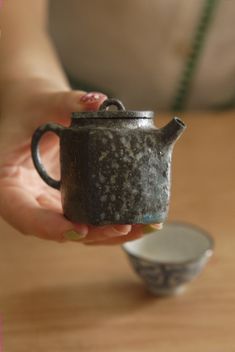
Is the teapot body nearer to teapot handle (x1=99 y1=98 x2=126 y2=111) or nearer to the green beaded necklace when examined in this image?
teapot handle (x1=99 y1=98 x2=126 y2=111)

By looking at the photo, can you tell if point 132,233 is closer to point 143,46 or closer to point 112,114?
point 112,114

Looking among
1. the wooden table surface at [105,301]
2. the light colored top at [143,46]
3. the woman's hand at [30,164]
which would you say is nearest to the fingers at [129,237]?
the woman's hand at [30,164]

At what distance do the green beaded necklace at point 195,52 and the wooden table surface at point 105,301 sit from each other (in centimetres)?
51

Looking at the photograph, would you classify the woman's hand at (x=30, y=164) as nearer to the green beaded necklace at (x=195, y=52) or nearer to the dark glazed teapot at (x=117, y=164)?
the dark glazed teapot at (x=117, y=164)

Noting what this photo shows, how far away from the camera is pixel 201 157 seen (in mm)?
1509

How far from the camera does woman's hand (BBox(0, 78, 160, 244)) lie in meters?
0.70

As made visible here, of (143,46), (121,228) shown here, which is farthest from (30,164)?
(143,46)

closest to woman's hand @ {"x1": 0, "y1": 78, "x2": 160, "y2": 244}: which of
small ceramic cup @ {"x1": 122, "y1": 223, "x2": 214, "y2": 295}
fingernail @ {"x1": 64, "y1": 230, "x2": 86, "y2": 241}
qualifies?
fingernail @ {"x1": 64, "y1": 230, "x2": 86, "y2": 241}

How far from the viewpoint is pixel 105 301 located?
2.81 ft

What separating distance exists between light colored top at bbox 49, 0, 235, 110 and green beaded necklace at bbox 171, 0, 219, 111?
12 mm

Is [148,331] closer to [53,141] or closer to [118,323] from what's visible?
[118,323]

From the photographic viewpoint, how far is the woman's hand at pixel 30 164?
0.70 metres

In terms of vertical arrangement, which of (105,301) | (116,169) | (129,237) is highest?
(116,169)

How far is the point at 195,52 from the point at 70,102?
34.8 inches
